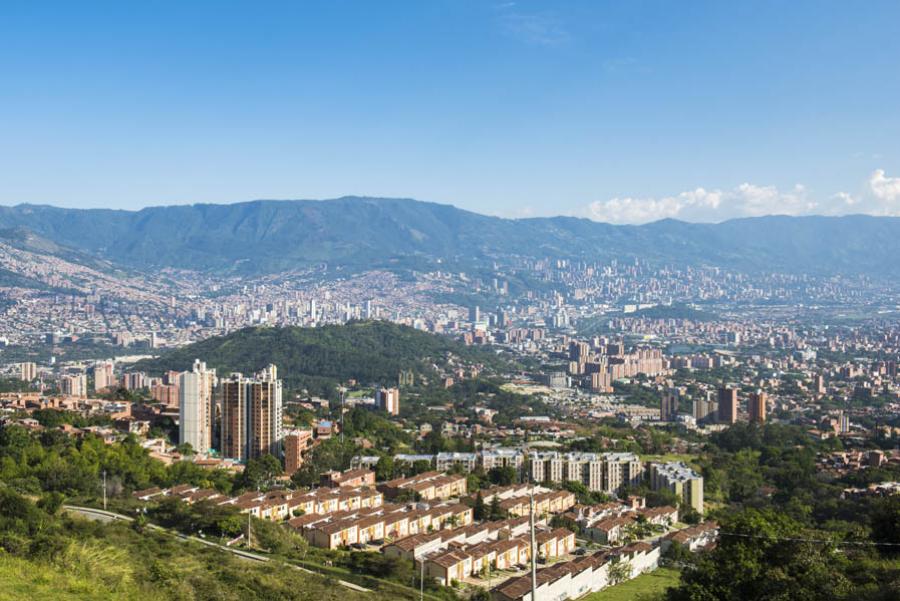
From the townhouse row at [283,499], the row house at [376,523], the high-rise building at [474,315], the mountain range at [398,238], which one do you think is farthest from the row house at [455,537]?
the mountain range at [398,238]

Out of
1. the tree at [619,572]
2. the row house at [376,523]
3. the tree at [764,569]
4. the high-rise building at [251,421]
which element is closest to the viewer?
the tree at [764,569]

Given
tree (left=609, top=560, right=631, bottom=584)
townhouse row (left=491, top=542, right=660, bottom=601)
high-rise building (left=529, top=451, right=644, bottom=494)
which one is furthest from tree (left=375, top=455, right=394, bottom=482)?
tree (left=609, top=560, right=631, bottom=584)

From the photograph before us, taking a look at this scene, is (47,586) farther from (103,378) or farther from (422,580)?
(103,378)

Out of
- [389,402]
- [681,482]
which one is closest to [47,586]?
[681,482]

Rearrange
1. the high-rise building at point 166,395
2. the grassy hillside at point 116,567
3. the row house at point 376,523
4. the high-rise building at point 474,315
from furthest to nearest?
the high-rise building at point 474,315 < the high-rise building at point 166,395 < the row house at point 376,523 < the grassy hillside at point 116,567

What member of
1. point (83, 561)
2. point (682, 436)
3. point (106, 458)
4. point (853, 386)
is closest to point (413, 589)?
point (83, 561)

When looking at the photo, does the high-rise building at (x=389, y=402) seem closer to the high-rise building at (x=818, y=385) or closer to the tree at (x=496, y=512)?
the tree at (x=496, y=512)

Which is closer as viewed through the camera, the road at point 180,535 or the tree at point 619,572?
the road at point 180,535
